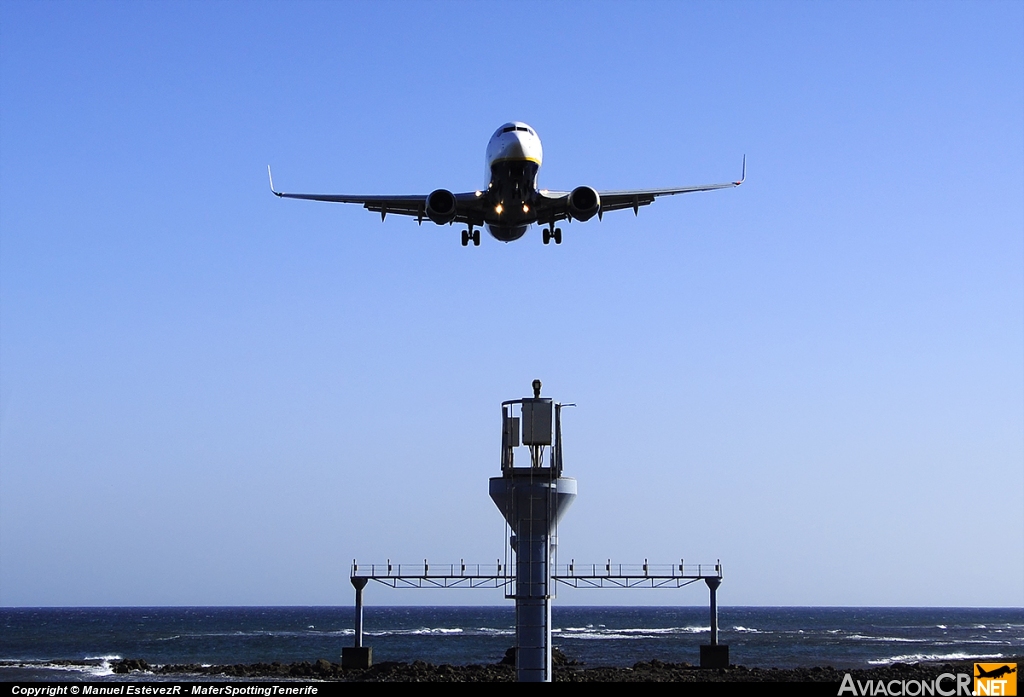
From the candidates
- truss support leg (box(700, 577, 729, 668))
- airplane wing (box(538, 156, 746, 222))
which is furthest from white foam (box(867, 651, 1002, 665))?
airplane wing (box(538, 156, 746, 222))

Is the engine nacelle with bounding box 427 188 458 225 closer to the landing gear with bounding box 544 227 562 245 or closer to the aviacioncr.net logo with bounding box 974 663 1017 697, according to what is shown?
the landing gear with bounding box 544 227 562 245

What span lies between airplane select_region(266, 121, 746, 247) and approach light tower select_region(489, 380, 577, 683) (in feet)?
39.2

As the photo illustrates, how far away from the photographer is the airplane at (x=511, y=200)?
4553 cm

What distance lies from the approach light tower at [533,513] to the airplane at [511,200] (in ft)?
39.2

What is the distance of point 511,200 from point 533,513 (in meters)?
16.0

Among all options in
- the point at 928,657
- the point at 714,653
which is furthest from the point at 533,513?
the point at 928,657

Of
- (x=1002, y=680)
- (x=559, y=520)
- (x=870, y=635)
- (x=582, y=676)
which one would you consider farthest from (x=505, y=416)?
(x=870, y=635)

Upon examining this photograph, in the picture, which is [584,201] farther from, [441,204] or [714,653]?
[714,653]

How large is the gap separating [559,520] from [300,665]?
134 feet

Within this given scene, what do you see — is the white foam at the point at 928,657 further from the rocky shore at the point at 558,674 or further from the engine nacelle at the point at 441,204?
the engine nacelle at the point at 441,204

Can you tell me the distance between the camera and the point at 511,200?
153 feet

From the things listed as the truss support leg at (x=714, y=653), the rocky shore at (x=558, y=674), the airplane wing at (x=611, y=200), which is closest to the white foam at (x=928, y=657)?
the rocky shore at (x=558, y=674)

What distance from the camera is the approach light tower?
34906mm

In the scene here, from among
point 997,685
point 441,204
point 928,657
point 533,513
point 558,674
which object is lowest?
point 928,657
